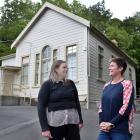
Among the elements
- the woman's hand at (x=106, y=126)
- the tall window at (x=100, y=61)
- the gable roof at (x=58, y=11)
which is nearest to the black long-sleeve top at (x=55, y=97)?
the woman's hand at (x=106, y=126)

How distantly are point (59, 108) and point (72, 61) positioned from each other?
62.2ft

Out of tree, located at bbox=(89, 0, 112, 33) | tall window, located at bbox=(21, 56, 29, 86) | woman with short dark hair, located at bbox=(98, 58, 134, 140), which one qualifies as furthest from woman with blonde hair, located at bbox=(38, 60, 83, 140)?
tree, located at bbox=(89, 0, 112, 33)

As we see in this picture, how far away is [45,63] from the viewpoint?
27.0 metres

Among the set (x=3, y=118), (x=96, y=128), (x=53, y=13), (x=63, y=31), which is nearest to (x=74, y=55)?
(x=63, y=31)

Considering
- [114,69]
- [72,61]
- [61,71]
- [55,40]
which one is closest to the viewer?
[114,69]

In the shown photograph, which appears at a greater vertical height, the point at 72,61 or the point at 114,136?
the point at 72,61

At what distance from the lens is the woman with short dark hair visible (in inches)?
203

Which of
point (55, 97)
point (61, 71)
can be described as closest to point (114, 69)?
point (61, 71)

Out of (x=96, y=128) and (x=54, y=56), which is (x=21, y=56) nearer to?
(x=54, y=56)

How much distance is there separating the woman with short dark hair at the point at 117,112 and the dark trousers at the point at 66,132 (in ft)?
1.53

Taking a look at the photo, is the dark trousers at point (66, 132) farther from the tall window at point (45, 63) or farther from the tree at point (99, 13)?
the tree at point (99, 13)

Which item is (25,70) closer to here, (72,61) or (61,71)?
(72,61)

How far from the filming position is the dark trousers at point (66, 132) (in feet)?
18.3

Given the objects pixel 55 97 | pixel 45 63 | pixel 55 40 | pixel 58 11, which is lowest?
pixel 55 97
